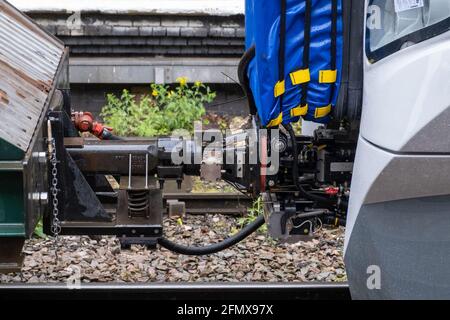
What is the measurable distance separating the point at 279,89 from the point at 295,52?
196 mm

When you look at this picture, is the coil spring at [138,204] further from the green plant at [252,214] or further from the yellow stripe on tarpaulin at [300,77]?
the green plant at [252,214]

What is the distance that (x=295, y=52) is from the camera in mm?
3166

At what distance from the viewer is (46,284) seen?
4.47 meters

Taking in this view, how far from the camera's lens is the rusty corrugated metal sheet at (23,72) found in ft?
9.76

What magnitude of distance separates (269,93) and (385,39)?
0.63m

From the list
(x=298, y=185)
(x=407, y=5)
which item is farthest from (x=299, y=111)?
(x=407, y=5)

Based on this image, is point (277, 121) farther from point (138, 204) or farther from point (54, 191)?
point (54, 191)

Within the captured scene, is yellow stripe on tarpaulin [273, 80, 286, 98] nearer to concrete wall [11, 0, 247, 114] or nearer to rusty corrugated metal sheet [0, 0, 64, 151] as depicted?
rusty corrugated metal sheet [0, 0, 64, 151]

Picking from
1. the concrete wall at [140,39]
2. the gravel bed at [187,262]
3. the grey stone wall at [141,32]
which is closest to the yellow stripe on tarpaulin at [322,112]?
the gravel bed at [187,262]

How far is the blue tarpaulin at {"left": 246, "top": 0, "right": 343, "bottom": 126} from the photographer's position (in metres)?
3.13

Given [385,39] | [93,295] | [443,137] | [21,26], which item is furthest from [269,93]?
[93,295]

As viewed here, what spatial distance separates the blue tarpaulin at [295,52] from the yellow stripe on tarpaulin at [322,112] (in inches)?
0.5

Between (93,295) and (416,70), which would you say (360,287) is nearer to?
(416,70)
